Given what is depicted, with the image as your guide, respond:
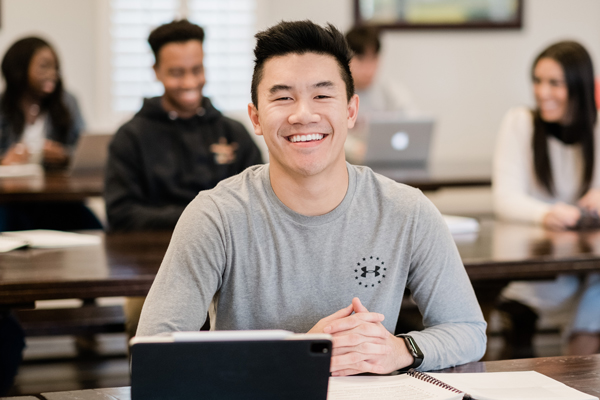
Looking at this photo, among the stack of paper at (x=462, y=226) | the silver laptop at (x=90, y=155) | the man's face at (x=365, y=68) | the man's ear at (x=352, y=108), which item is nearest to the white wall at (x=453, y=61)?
the man's face at (x=365, y=68)

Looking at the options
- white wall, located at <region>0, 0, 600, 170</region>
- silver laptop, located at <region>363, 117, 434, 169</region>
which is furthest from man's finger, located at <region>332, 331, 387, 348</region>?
white wall, located at <region>0, 0, 600, 170</region>

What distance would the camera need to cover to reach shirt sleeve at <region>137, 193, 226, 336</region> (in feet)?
3.77

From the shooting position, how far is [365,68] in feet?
12.9

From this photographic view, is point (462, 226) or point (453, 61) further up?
point (453, 61)

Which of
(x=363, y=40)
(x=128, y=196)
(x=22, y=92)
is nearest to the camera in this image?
(x=128, y=196)

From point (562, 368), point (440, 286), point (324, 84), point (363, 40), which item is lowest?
point (562, 368)

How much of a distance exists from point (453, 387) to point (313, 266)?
32cm

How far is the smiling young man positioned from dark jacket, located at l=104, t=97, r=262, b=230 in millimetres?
1073

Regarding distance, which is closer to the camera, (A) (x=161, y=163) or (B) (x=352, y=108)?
(B) (x=352, y=108)

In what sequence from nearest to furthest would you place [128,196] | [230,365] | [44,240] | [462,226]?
1. [230,365]
2. [44,240]
3. [462,226]
4. [128,196]

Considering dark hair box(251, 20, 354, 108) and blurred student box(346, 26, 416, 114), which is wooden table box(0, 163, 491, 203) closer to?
blurred student box(346, 26, 416, 114)

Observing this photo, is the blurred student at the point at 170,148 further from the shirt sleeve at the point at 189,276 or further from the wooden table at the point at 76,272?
the shirt sleeve at the point at 189,276

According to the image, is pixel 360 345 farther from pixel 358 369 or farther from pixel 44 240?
pixel 44 240

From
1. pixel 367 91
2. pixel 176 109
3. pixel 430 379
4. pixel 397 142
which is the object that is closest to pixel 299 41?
pixel 430 379
